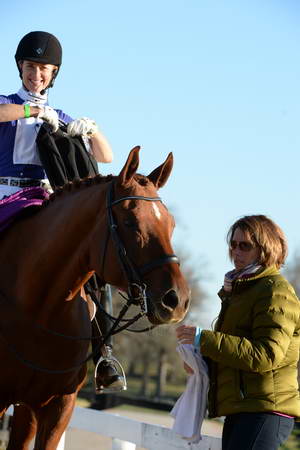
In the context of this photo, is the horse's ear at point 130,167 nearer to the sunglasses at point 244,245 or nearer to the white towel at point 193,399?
the sunglasses at point 244,245

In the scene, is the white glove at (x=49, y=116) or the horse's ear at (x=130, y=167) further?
the white glove at (x=49, y=116)

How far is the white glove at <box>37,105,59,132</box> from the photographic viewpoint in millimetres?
5973

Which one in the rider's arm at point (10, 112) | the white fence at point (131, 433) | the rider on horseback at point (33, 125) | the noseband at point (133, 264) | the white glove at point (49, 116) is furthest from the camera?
the white fence at point (131, 433)

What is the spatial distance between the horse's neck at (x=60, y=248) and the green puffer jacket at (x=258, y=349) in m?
1.03

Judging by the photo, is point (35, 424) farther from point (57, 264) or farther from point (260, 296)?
point (260, 296)

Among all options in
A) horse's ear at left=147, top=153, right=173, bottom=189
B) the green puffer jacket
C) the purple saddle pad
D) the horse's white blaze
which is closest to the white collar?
the purple saddle pad

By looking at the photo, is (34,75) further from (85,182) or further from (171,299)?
(171,299)

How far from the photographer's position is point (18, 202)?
18.4 feet

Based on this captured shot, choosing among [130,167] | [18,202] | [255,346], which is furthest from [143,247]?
[18,202]

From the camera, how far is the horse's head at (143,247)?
4500 millimetres

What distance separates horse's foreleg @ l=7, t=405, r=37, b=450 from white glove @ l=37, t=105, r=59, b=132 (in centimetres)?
216

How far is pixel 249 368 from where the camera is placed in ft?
14.9

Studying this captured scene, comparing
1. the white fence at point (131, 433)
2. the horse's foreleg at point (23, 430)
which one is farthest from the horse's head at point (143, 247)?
the white fence at point (131, 433)

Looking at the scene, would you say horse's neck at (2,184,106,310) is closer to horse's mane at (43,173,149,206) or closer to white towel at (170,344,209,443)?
horse's mane at (43,173,149,206)
